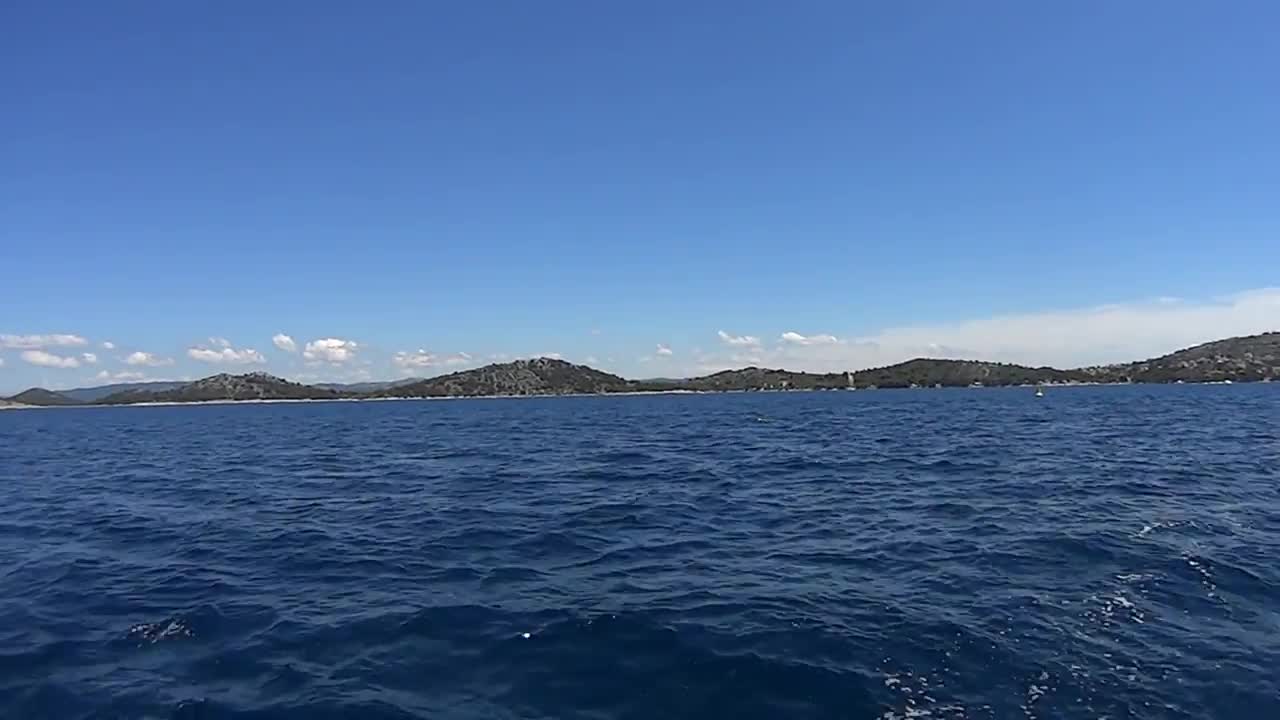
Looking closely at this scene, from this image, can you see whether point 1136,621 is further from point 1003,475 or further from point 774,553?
point 1003,475

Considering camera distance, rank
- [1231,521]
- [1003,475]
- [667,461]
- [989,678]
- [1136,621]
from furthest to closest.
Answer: [667,461]
[1003,475]
[1231,521]
[1136,621]
[989,678]

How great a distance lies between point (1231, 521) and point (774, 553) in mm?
15188

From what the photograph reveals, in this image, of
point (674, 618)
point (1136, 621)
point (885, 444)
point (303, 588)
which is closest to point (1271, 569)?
point (1136, 621)

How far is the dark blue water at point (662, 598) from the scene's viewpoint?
37.5 feet

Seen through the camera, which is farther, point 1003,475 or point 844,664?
point 1003,475

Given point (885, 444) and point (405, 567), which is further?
point (885, 444)

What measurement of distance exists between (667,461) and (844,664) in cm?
3276

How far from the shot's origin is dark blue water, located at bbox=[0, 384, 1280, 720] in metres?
11.4

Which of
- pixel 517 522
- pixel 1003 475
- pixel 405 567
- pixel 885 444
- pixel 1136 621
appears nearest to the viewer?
pixel 1136 621

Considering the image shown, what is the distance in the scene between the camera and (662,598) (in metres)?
16.1

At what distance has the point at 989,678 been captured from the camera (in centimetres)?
1182

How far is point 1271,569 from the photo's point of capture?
17.6 meters

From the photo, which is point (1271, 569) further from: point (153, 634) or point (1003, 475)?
point (153, 634)

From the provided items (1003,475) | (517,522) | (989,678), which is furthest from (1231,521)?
(517,522)
